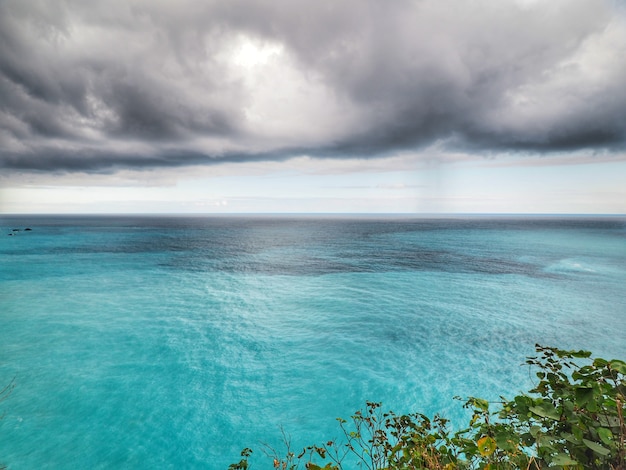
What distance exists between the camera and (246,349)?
89.5ft

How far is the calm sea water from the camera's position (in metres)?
16.7

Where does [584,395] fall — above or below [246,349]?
above

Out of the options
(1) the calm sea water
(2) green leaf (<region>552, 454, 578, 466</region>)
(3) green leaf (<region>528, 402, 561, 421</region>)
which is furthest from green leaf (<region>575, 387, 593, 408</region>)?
(1) the calm sea water

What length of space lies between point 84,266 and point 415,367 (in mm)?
71581

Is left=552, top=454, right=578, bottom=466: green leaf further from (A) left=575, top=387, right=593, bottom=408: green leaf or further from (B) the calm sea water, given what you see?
(B) the calm sea water

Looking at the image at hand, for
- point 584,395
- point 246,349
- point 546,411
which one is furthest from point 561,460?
point 246,349

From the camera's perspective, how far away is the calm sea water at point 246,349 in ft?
54.7

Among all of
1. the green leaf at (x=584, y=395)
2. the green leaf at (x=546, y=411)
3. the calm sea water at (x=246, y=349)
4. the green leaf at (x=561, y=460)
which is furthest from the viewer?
the calm sea water at (x=246, y=349)

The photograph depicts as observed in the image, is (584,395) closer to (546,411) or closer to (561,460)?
(546,411)

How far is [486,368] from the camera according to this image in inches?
942

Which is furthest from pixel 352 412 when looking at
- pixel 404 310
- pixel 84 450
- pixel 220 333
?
pixel 404 310

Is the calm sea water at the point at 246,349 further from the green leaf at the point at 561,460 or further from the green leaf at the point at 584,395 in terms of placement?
the green leaf at the point at 584,395

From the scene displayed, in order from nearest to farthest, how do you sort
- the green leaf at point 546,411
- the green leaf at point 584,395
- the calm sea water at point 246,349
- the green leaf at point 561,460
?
the green leaf at point 561,460 < the green leaf at point 584,395 < the green leaf at point 546,411 < the calm sea water at point 246,349

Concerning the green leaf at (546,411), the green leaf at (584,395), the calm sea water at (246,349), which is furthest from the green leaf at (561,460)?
the calm sea water at (246,349)
